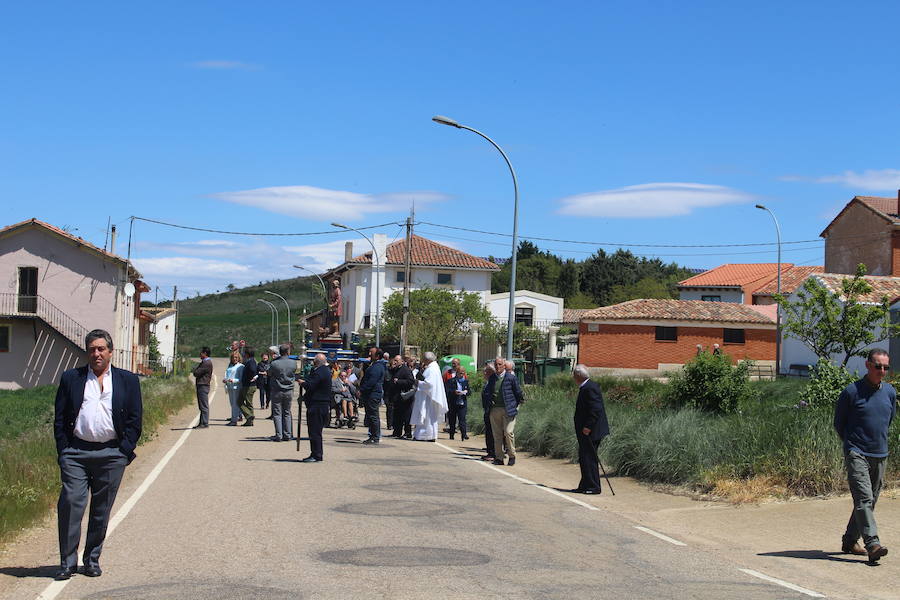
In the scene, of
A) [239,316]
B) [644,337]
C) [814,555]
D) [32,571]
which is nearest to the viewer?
[32,571]

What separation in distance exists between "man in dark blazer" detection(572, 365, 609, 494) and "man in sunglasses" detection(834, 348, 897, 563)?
4.77 metres

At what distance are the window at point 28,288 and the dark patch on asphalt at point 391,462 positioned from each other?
42392 mm

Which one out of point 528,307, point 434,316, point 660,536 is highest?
point 528,307

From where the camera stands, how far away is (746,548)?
9867 mm

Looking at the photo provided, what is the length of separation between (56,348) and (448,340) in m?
21.3

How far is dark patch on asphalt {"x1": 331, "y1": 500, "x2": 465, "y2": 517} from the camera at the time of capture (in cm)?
1077

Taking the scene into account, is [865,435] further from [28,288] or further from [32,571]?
[28,288]

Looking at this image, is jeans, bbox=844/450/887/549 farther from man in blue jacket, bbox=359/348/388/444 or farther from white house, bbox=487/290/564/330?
white house, bbox=487/290/564/330

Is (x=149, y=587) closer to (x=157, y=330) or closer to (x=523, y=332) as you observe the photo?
(x=523, y=332)

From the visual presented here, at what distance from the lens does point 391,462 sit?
647 inches

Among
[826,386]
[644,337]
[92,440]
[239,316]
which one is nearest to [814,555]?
[826,386]

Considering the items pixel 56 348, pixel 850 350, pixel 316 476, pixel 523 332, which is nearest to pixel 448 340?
pixel 523 332

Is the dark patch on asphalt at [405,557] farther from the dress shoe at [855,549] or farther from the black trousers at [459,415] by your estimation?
the black trousers at [459,415]

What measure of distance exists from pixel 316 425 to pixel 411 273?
5252 centimetres
